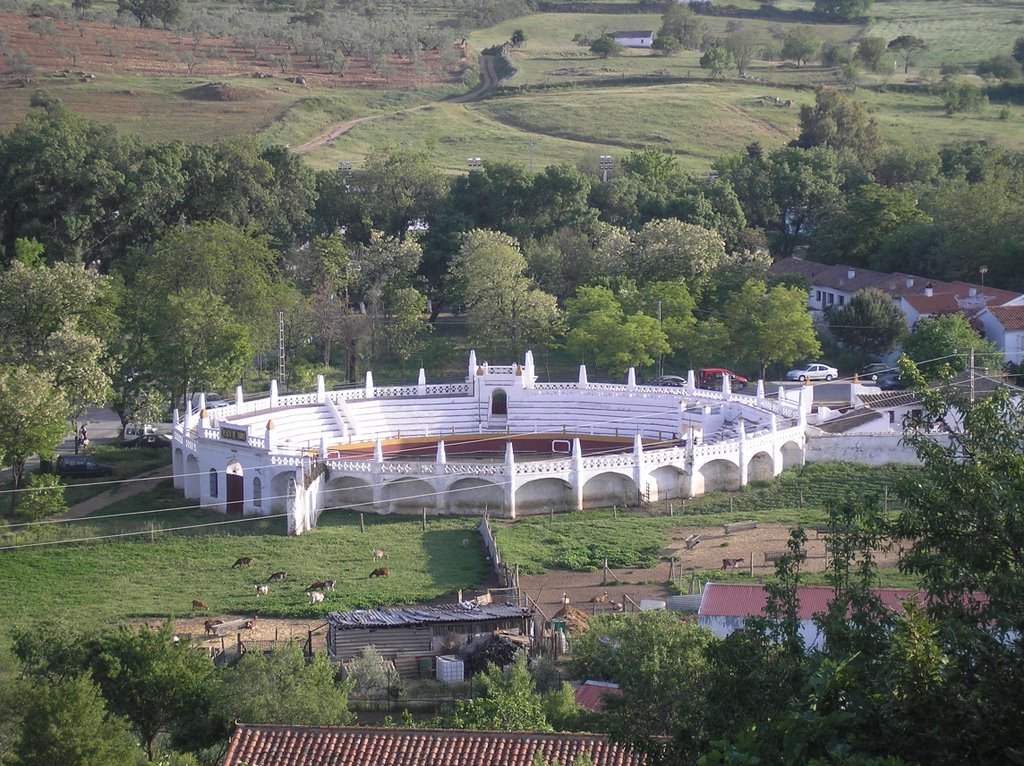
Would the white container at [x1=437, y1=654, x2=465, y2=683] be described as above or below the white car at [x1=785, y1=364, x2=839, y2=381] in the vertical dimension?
above

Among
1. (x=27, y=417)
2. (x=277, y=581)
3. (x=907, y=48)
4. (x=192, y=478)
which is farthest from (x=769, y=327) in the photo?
(x=907, y=48)

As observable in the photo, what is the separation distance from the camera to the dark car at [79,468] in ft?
201

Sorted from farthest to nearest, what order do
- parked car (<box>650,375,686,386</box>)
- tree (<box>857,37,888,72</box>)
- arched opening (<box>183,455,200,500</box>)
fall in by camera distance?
tree (<box>857,37,888,72</box>) → parked car (<box>650,375,686,386</box>) → arched opening (<box>183,455,200,500</box>)

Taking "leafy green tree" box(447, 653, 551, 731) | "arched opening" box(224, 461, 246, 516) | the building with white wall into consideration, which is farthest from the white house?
"leafy green tree" box(447, 653, 551, 731)

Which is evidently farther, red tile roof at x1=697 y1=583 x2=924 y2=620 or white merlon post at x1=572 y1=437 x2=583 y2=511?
white merlon post at x1=572 y1=437 x2=583 y2=511

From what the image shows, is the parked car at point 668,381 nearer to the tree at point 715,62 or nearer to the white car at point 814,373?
the white car at point 814,373

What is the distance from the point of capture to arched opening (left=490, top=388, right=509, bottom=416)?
6806 centimetres

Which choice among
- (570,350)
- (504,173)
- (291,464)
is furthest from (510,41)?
(291,464)

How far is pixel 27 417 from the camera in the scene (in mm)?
55250

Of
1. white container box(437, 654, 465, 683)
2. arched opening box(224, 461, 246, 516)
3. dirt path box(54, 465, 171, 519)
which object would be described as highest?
white container box(437, 654, 465, 683)

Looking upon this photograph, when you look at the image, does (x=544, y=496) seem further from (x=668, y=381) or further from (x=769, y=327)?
(x=769, y=327)

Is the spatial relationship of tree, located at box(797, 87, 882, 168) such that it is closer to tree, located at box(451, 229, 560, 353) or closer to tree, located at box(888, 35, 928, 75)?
tree, located at box(888, 35, 928, 75)

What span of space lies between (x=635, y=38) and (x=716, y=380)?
299 ft

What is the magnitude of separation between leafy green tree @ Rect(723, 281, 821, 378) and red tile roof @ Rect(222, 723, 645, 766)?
151ft
